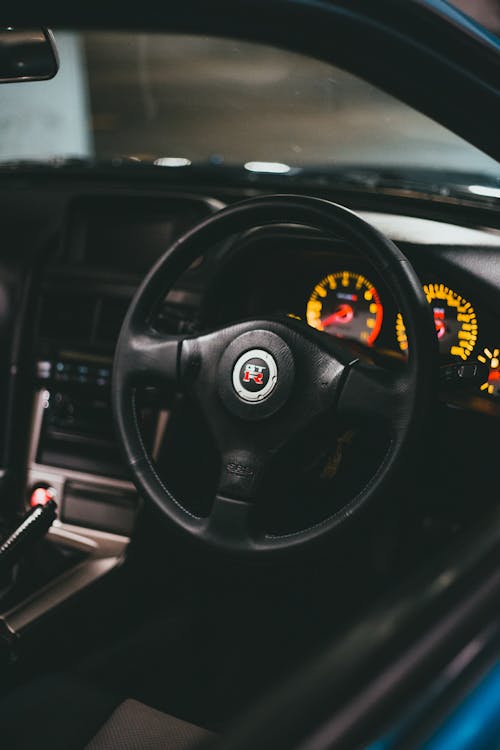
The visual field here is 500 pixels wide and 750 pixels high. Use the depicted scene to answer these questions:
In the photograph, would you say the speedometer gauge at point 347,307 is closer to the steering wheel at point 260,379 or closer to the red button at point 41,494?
the steering wheel at point 260,379

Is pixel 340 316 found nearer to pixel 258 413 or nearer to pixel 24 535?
pixel 258 413

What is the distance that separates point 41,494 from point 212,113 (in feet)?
13.5

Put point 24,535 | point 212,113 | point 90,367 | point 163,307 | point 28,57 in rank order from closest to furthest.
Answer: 1. point 28,57
2. point 24,535
3. point 163,307
4. point 90,367
5. point 212,113

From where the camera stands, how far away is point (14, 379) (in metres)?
2.52

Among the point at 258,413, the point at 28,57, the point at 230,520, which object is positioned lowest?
the point at 230,520

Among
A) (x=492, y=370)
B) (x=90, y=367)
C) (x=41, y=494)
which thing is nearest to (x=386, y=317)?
(x=492, y=370)

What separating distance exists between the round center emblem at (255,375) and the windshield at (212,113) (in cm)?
52

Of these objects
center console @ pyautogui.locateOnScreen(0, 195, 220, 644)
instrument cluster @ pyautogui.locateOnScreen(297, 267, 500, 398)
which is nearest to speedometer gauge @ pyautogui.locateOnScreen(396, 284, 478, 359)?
instrument cluster @ pyautogui.locateOnScreen(297, 267, 500, 398)

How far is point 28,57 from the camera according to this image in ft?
4.14

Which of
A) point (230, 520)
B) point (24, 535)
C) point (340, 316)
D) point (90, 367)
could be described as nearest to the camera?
point (230, 520)

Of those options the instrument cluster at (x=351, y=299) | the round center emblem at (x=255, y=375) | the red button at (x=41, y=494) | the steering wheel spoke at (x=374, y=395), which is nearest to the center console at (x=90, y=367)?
the red button at (x=41, y=494)

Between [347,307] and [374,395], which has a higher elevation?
[347,307]

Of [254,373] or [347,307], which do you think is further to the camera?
[347,307]

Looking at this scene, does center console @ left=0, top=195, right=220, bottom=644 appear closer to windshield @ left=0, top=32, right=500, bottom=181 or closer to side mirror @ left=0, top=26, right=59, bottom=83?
windshield @ left=0, top=32, right=500, bottom=181
